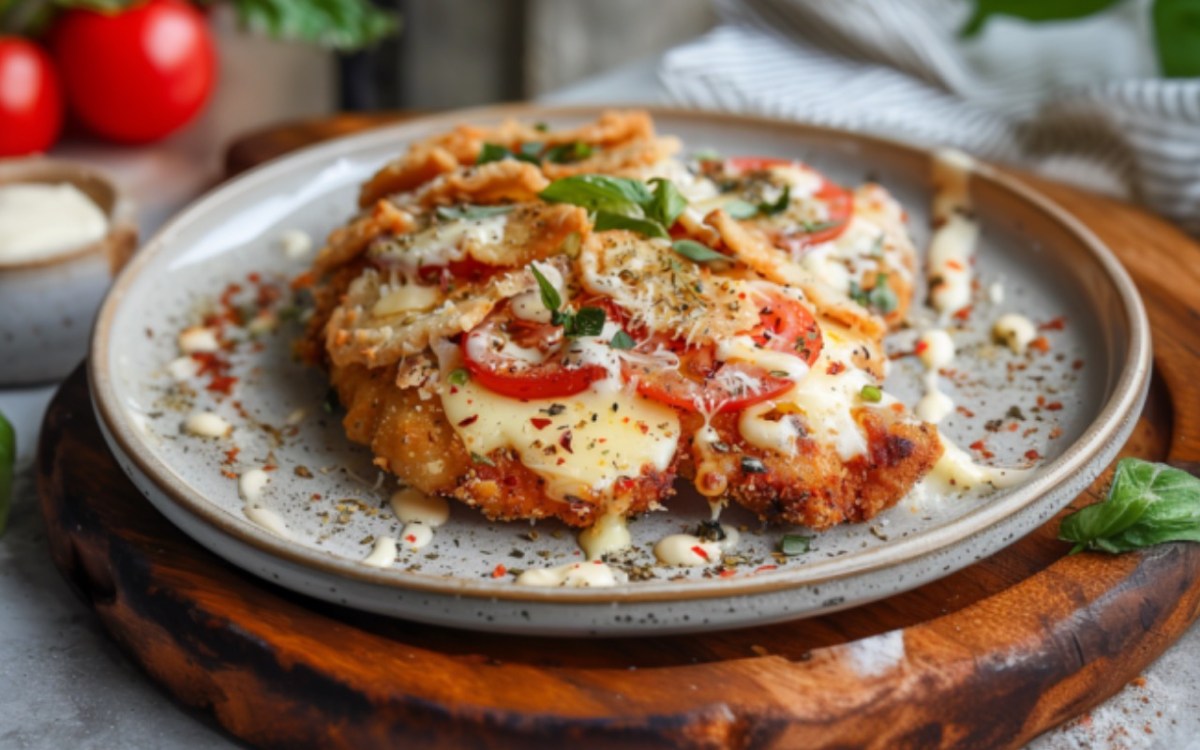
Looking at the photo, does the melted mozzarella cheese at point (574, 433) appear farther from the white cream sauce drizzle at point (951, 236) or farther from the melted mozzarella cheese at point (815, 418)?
the white cream sauce drizzle at point (951, 236)

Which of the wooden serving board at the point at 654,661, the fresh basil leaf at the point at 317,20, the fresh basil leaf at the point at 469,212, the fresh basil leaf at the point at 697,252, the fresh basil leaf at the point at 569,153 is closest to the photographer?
the wooden serving board at the point at 654,661

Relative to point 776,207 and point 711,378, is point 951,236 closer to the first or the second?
point 776,207

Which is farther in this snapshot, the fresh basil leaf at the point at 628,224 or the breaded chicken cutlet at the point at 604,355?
the fresh basil leaf at the point at 628,224

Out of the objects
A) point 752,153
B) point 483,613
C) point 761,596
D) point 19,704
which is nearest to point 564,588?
point 483,613

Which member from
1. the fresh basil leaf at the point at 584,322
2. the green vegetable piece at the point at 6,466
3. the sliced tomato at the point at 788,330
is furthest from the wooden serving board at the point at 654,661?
the fresh basil leaf at the point at 584,322

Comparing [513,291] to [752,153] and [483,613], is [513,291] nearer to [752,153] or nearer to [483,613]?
[483,613]

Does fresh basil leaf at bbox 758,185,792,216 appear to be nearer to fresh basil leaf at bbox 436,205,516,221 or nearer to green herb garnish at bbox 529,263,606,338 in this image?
fresh basil leaf at bbox 436,205,516,221
